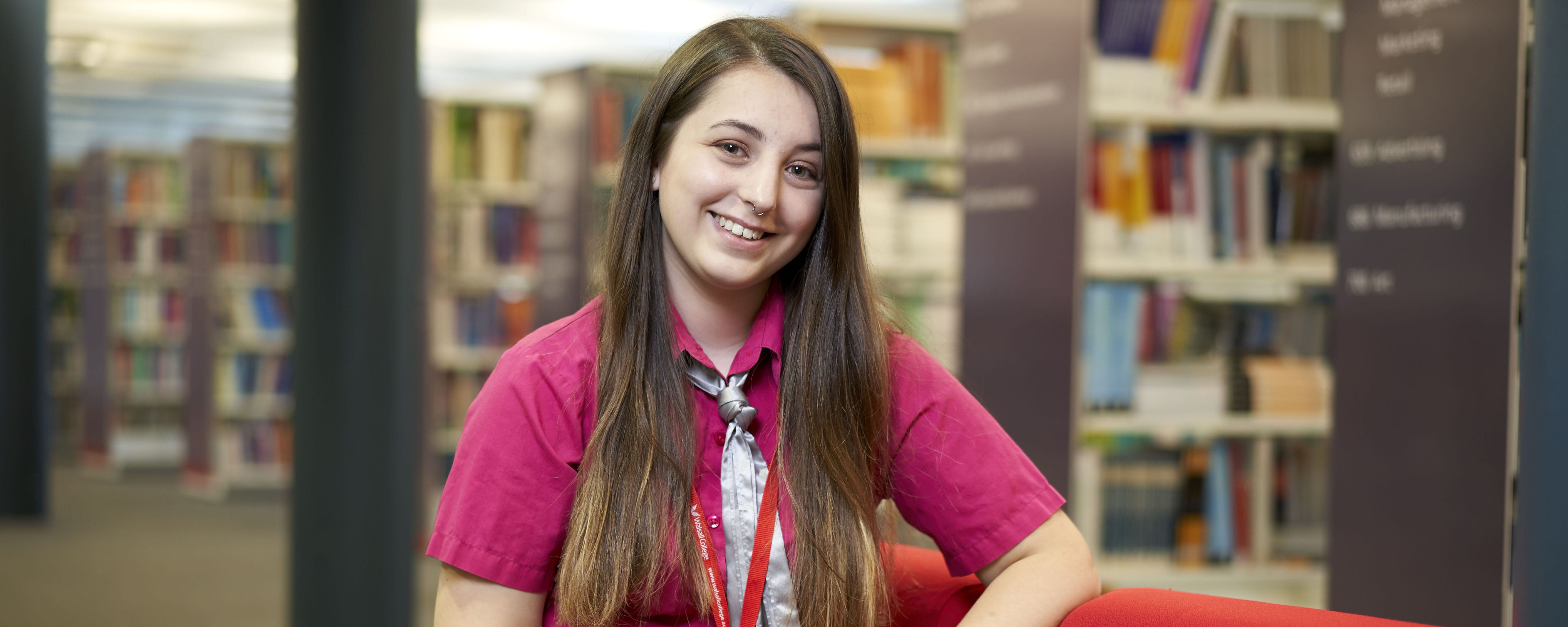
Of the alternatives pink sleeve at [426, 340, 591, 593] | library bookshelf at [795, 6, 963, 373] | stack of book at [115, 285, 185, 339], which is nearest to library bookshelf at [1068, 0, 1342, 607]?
library bookshelf at [795, 6, 963, 373]

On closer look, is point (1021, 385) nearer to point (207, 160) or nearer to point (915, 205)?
point (915, 205)

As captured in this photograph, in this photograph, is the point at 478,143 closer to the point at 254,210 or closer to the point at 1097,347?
the point at 254,210

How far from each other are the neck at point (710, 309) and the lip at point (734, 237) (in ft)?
0.31

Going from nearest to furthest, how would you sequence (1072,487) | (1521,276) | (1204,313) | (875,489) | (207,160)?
(875,489) < (1521,276) < (1072,487) < (1204,313) < (207,160)

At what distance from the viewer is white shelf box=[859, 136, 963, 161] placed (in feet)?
14.7

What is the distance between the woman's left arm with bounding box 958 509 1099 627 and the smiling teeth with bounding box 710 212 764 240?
0.46 metres

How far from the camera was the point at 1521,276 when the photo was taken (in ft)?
7.47

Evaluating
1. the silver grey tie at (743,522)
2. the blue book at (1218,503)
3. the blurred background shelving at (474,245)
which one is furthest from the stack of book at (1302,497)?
the blurred background shelving at (474,245)

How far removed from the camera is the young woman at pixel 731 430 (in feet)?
4.39

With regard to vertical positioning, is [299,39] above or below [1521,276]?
above

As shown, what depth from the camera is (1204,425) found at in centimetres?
344

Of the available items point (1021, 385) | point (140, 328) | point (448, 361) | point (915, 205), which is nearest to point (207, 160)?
point (140, 328)

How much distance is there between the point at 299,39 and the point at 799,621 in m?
2.20

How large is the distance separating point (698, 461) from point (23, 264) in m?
5.93
